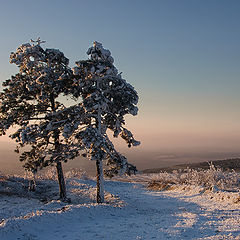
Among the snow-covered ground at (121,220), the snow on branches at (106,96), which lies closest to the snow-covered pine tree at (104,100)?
the snow on branches at (106,96)

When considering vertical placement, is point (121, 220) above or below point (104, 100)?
below

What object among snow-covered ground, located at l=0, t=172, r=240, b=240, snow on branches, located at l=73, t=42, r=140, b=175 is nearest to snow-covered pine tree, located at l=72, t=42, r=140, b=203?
snow on branches, located at l=73, t=42, r=140, b=175

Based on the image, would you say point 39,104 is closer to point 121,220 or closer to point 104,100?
point 104,100

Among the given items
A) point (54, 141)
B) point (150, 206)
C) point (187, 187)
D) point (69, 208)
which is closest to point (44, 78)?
point (54, 141)

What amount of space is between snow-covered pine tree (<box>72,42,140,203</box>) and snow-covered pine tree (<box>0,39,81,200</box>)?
4.00 ft

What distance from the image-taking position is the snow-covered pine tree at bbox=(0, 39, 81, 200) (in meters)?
16.3

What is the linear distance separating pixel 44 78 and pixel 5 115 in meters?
3.98

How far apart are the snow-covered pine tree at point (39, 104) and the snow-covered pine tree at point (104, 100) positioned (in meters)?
1.22

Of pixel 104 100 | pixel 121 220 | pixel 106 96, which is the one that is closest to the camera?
pixel 121 220

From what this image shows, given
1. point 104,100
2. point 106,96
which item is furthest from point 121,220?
point 106,96

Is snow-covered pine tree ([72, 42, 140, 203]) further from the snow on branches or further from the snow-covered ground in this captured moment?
the snow-covered ground

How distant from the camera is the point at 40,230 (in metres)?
10.4

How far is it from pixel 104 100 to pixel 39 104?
5.01 meters

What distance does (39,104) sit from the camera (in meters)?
A: 17.7
